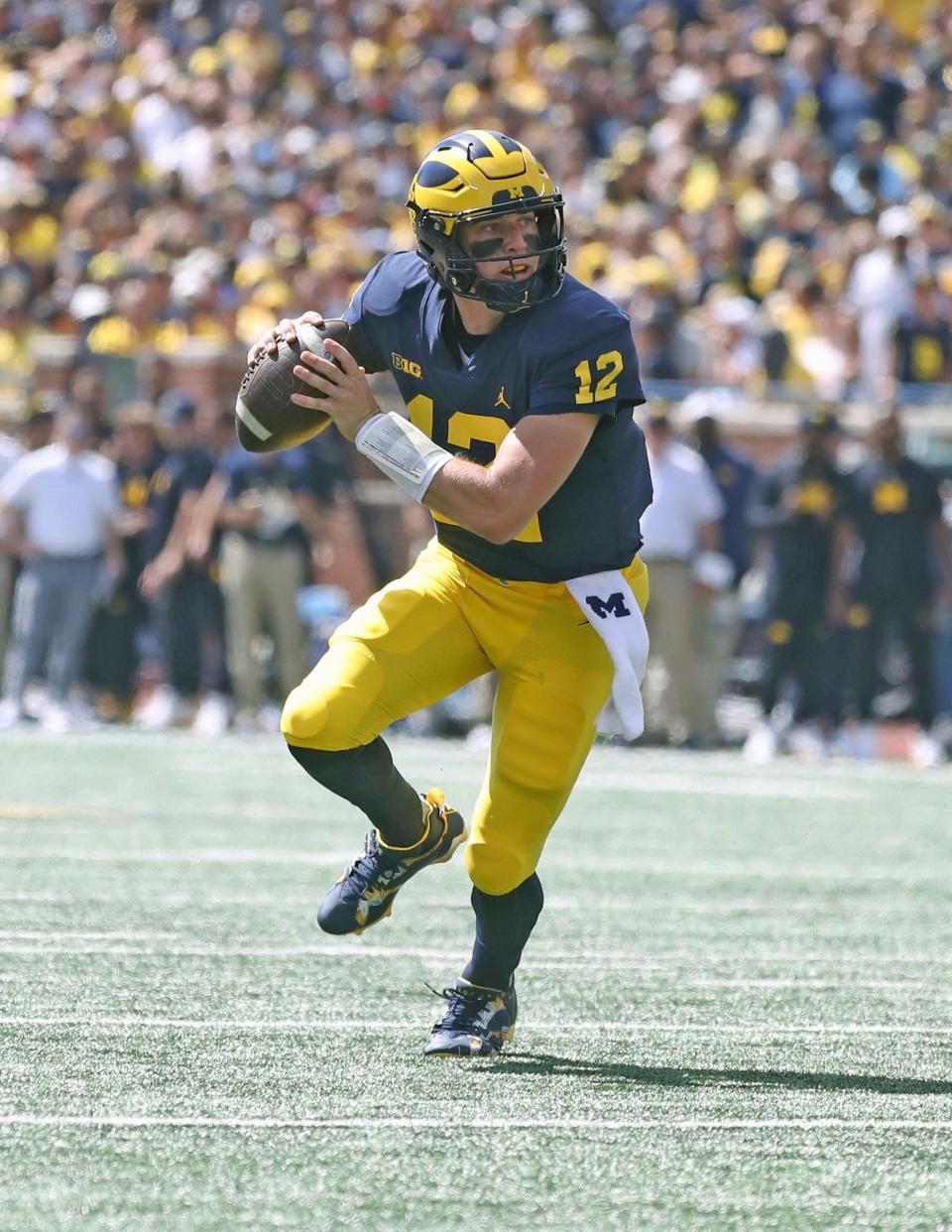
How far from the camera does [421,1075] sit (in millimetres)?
4543

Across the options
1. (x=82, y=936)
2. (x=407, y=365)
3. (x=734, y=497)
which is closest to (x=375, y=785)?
(x=407, y=365)

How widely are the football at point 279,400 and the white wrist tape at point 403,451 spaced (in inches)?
7.1

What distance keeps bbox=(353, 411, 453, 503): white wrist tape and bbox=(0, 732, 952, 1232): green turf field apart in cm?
113

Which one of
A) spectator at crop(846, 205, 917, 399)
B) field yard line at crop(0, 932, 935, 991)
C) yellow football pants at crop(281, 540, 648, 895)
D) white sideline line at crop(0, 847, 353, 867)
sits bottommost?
white sideline line at crop(0, 847, 353, 867)

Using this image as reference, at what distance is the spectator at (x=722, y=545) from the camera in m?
12.8

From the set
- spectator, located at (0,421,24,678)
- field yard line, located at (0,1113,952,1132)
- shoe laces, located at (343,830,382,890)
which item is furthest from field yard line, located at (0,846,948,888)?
spectator, located at (0,421,24,678)

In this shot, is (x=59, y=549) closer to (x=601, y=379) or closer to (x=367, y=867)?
(x=367, y=867)

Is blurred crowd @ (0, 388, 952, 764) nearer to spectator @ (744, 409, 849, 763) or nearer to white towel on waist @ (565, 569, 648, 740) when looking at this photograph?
spectator @ (744, 409, 849, 763)

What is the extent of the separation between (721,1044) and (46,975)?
5.35 feet

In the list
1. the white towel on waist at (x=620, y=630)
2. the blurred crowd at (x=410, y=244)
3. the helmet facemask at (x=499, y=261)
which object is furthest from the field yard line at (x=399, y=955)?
the blurred crowd at (x=410, y=244)

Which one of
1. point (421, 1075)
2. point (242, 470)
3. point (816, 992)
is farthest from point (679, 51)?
point (421, 1075)

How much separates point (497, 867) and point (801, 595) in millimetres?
7884

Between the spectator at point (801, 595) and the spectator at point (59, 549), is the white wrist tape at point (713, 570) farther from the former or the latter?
the spectator at point (59, 549)

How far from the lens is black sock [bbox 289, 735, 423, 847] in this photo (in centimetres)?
494
